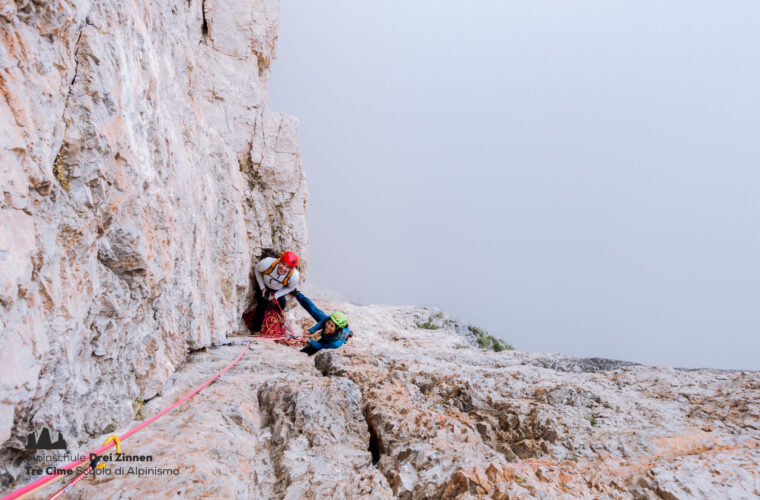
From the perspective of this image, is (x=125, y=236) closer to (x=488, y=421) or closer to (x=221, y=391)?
(x=221, y=391)

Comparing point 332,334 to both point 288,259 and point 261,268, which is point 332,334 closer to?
point 288,259

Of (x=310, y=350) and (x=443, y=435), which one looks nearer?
(x=443, y=435)

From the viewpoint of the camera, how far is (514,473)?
2.54m

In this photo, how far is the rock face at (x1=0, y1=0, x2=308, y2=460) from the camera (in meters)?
2.12

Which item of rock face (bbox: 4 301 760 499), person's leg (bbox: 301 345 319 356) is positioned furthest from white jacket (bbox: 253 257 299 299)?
rock face (bbox: 4 301 760 499)

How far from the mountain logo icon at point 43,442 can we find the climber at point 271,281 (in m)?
6.03

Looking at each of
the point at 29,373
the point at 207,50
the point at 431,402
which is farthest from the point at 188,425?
the point at 207,50

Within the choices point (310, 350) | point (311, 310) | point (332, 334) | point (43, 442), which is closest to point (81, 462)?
point (43, 442)

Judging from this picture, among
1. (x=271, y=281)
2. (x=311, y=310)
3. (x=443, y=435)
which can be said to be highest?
(x=271, y=281)

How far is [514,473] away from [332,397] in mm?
1921

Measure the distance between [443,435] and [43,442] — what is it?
3.03 m

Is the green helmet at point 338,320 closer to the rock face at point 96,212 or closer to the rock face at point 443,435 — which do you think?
the rock face at point 443,435

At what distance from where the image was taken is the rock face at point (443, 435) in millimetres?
2457

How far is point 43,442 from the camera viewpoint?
2.45 m
